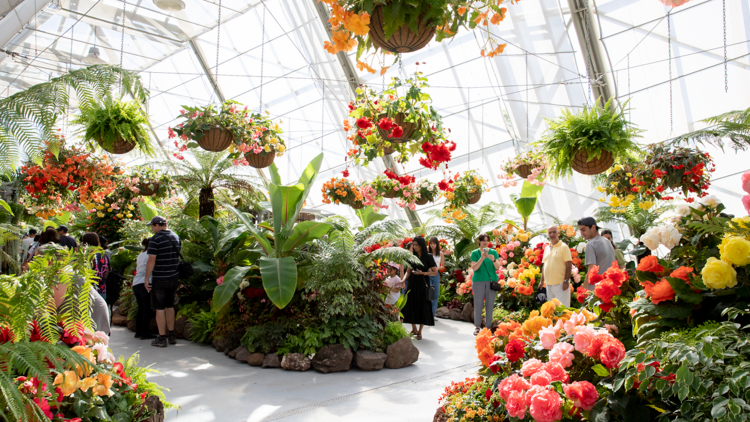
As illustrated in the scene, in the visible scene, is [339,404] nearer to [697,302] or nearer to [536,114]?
[697,302]

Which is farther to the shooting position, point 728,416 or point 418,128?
point 418,128

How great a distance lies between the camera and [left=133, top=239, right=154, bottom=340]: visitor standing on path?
5844mm

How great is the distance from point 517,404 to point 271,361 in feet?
10.8

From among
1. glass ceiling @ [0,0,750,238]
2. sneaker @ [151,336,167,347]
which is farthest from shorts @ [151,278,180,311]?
glass ceiling @ [0,0,750,238]

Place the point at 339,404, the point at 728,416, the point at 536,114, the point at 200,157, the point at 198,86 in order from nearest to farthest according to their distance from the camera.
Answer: the point at 728,416 → the point at 339,404 → the point at 200,157 → the point at 536,114 → the point at 198,86

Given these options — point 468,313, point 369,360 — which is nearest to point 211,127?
point 369,360

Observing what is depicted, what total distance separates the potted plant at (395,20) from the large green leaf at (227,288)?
11.6ft

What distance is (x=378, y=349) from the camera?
16.7 ft

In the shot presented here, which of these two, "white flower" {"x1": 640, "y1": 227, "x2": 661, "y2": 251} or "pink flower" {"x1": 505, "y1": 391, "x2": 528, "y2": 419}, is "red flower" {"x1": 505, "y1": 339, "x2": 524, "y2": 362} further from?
"white flower" {"x1": 640, "y1": 227, "x2": 661, "y2": 251}

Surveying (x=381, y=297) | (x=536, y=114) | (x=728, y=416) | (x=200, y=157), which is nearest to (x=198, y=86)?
(x=200, y=157)

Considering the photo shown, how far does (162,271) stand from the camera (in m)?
5.49

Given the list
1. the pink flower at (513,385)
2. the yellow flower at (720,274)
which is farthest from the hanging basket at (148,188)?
the yellow flower at (720,274)

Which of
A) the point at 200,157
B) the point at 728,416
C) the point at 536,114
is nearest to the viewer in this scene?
the point at 728,416

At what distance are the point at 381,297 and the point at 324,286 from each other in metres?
0.79
